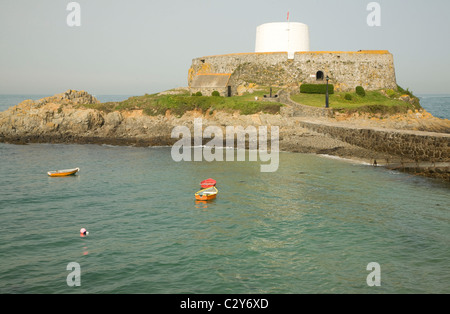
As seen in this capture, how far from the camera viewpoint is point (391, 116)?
48094mm

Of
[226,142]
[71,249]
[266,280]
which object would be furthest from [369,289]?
[226,142]

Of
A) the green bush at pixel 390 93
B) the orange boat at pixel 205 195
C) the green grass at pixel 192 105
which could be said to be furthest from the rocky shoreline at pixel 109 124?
the orange boat at pixel 205 195

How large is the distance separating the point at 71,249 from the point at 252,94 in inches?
1814

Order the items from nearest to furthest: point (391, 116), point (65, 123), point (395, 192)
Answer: point (395, 192) < point (391, 116) < point (65, 123)

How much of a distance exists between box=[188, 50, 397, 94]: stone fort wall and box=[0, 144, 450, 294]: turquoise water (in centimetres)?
3374

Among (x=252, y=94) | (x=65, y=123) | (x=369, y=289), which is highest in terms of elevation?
(x=252, y=94)

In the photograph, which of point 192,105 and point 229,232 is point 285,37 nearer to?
point 192,105

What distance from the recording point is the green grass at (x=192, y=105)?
1938 inches

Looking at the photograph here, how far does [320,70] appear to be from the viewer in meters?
62.0

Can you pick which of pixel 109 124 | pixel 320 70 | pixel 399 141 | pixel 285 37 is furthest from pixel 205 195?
pixel 285 37

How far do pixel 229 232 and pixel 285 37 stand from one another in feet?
184

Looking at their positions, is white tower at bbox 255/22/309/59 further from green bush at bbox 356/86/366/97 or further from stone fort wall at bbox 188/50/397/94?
green bush at bbox 356/86/366/97

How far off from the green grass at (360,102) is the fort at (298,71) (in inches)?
151
